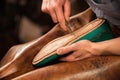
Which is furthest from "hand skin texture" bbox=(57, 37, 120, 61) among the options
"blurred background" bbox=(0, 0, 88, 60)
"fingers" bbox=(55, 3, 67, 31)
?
"blurred background" bbox=(0, 0, 88, 60)

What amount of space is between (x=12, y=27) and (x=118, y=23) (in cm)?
63

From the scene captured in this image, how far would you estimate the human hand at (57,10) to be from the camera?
881 millimetres

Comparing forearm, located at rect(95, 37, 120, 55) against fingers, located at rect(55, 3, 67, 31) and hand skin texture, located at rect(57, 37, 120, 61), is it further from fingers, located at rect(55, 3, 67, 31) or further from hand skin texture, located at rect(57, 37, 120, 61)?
fingers, located at rect(55, 3, 67, 31)

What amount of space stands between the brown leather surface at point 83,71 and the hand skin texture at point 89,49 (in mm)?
21

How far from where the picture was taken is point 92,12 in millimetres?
1021

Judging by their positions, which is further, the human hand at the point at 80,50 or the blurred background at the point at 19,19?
the blurred background at the point at 19,19

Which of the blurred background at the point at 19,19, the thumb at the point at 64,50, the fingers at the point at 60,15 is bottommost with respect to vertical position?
the blurred background at the point at 19,19

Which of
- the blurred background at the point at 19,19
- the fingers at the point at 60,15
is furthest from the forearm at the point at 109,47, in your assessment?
the blurred background at the point at 19,19

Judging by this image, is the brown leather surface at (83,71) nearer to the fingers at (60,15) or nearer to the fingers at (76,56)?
the fingers at (76,56)

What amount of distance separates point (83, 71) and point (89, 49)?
0.25 ft

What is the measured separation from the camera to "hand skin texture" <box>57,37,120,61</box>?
810 millimetres

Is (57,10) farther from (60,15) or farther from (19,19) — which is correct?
(19,19)

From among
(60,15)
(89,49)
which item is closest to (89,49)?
(89,49)

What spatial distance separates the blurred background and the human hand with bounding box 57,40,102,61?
0.49m
